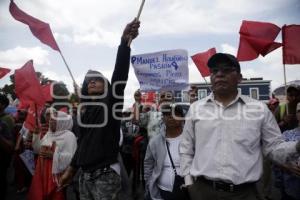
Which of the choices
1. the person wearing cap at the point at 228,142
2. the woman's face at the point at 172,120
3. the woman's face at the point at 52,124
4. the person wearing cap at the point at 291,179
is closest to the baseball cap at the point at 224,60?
the person wearing cap at the point at 228,142

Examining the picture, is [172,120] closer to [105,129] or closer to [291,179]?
[105,129]

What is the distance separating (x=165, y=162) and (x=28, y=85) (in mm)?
3772

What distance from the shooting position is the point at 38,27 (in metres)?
6.37

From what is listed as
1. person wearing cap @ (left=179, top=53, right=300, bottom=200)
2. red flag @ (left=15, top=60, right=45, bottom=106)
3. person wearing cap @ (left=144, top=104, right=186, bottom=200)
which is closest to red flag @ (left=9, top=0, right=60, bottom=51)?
red flag @ (left=15, top=60, right=45, bottom=106)

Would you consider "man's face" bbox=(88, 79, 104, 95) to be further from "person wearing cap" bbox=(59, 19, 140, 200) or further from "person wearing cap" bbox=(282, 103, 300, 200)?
"person wearing cap" bbox=(282, 103, 300, 200)

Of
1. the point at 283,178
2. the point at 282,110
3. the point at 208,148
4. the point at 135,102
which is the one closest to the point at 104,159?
the point at 208,148

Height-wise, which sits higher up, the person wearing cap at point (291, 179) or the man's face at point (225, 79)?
the man's face at point (225, 79)

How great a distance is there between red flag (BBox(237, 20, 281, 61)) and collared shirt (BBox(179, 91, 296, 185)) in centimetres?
396

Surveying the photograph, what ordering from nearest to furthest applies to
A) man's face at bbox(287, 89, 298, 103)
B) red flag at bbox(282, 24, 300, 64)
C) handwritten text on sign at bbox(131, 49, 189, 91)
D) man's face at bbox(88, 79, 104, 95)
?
1. man's face at bbox(88, 79, 104, 95)
2. man's face at bbox(287, 89, 298, 103)
3. red flag at bbox(282, 24, 300, 64)
4. handwritten text on sign at bbox(131, 49, 189, 91)

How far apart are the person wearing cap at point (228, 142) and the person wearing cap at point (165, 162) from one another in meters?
0.90

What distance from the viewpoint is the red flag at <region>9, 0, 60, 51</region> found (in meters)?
6.23

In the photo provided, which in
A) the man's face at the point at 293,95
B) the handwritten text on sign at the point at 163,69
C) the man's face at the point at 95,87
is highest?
the handwritten text on sign at the point at 163,69

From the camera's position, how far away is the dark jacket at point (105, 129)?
10.3 feet

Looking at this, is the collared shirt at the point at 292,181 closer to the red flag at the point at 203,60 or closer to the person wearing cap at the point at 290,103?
the person wearing cap at the point at 290,103
